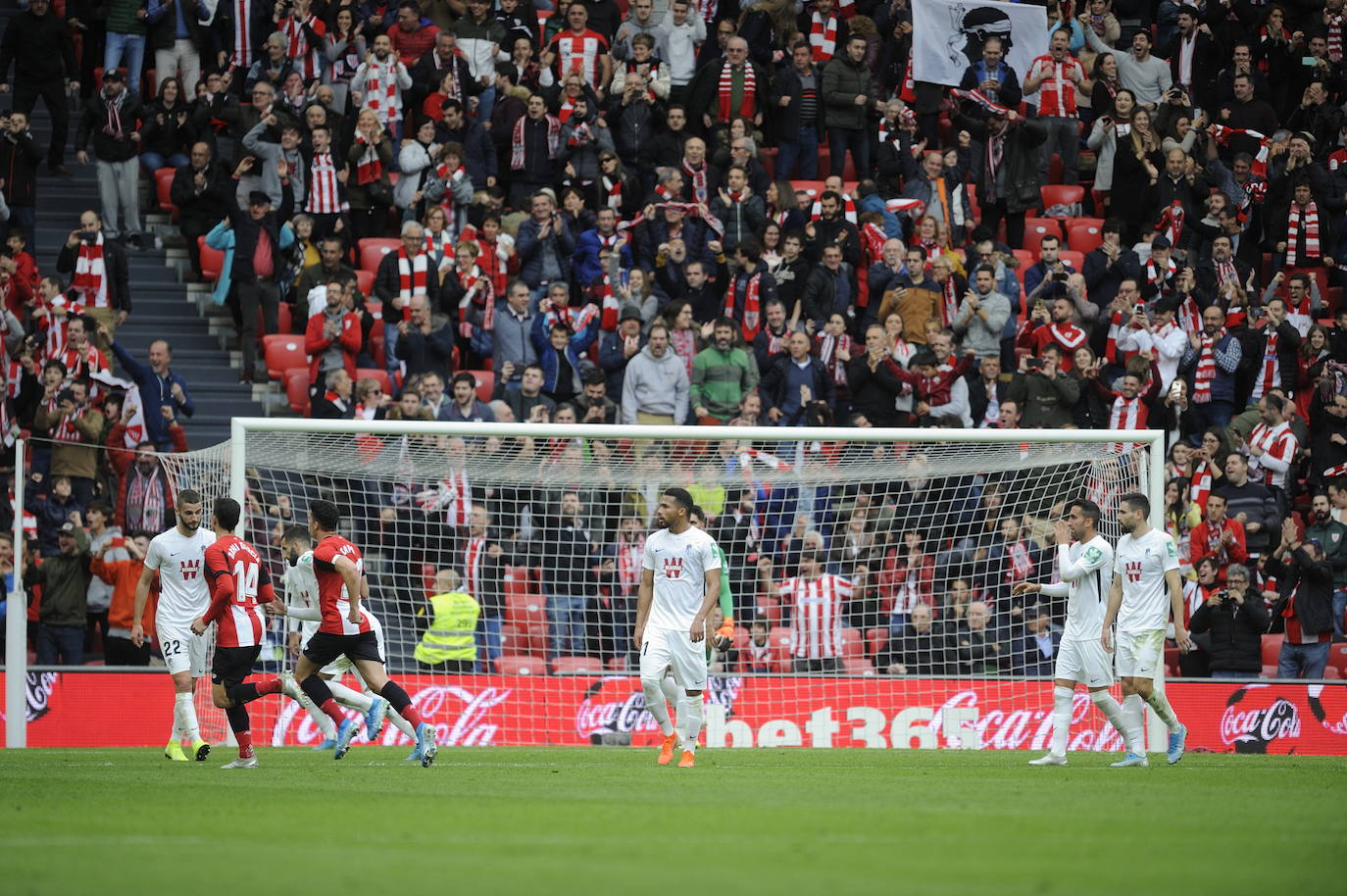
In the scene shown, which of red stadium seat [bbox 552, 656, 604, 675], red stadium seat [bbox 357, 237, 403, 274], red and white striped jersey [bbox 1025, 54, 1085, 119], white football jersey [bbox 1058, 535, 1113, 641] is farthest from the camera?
red and white striped jersey [bbox 1025, 54, 1085, 119]

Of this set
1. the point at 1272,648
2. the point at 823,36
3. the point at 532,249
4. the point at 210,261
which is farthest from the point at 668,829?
the point at 823,36

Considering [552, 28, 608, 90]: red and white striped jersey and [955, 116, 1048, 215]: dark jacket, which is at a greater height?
[552, 28, 608, 90]: red and white striped jersey

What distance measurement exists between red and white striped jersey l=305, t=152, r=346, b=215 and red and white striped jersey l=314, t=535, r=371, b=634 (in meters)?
9.88

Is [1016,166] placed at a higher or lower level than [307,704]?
higher

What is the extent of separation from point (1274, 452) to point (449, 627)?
10.1 metres

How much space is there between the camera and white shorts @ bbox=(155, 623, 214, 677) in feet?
49.9

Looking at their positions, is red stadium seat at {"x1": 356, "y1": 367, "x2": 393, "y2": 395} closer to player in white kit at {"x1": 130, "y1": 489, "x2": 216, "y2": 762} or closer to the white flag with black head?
player in white kit at {"x1": 130, "y1": 489, "x2": 216, "y2": 762}

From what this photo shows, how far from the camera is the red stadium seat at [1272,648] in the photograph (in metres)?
20.0

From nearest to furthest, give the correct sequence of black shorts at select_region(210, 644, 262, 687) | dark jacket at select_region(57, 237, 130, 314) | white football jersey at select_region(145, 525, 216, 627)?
black shorts at select_region(210, 644, 262, 687), white football jersey at select_region(145, 525, 216, 627), dark jacket at select_region(57, 237, 130, 314)

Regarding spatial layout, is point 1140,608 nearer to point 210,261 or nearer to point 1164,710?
point 1164,710

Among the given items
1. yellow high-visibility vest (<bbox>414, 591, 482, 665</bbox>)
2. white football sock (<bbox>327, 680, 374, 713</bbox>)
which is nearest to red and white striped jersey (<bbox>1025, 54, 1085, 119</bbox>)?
yellow high-visibility vest (<bbox>414, 591, 482, 665</bbox>)

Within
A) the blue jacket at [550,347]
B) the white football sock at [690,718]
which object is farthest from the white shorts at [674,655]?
the blue jacket at [550,347]

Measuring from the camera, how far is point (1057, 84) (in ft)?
85.7

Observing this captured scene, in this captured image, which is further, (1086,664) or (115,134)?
(115,134)
